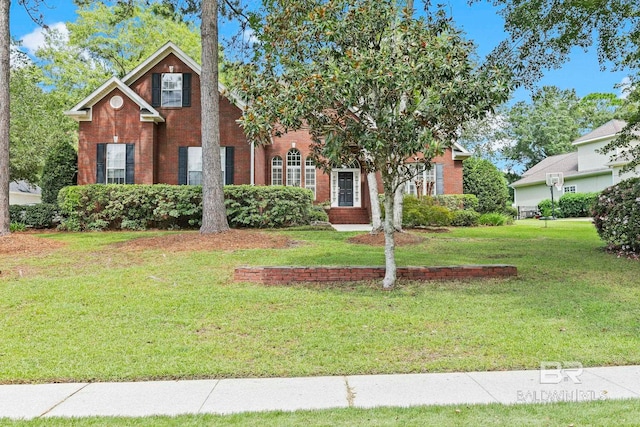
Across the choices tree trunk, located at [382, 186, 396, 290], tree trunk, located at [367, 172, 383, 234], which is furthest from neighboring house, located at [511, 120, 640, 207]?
tree trunk, located at [382, 186, 396, 290]

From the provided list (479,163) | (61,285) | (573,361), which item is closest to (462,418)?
(573,361)

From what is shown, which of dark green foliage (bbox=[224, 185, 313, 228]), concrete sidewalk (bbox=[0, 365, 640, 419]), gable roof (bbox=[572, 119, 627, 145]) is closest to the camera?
concrete sidewalk (bbox=[0, 365, 640, 419])

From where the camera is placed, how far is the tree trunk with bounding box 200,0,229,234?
1302 cm

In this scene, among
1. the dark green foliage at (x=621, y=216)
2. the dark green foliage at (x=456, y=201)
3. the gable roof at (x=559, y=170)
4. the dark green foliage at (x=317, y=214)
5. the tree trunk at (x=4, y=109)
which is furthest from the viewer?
the gable roof at (x=559, y=170)

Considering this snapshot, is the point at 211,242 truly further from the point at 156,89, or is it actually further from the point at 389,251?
the point at 156,89

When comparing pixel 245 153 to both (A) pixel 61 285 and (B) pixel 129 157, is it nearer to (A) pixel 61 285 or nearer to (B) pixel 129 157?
(B) pixel 129 157

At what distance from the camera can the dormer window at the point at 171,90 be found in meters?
20.2

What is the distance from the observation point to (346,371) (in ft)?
13.5

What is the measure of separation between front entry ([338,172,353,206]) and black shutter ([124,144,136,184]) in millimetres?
9748

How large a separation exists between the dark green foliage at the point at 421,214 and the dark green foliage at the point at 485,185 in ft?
22.1

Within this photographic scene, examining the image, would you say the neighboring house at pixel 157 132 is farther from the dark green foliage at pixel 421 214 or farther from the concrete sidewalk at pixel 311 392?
the concrete sidewalk at pixel 311 392

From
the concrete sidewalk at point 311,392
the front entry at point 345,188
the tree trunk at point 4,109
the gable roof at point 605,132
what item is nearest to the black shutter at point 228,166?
the front entry at point 345,188

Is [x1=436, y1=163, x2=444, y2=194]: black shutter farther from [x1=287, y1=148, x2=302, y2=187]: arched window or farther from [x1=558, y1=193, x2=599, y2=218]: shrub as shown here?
Result: [x1=558, y1=193, x2=599, y2=218]: shrub

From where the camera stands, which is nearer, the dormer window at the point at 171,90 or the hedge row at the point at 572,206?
the dormer window at the point at 171,90
